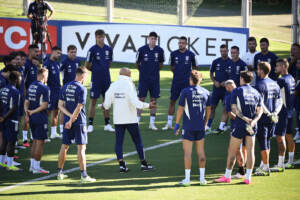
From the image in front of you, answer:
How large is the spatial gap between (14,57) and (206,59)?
12128 mm

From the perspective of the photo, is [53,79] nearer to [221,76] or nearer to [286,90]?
[221,76]

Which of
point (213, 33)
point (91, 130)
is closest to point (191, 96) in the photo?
point (91, 130)

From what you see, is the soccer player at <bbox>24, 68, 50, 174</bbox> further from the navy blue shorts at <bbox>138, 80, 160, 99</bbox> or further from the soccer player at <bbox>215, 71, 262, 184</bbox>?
the navy blue shorts at <bbox>138, 80, 160, 99</bbox>

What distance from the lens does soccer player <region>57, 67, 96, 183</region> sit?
9531 millimetres

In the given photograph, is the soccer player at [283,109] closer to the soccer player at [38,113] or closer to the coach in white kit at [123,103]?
the coach in white kit at [123,103]

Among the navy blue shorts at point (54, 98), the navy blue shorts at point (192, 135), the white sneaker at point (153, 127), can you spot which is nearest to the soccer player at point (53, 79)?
the navy blue shorts at point (54, 98)

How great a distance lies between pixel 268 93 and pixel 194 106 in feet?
5.31

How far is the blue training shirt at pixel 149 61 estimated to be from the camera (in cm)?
1414

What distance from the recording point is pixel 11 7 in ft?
84.7

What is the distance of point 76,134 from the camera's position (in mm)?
9633

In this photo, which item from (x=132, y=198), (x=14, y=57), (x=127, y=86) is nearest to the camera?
(x=132, y=198)

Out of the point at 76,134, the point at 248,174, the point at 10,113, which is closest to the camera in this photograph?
the point at 248,174

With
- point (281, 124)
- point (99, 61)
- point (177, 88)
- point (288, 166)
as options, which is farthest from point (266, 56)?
point (99, 61)

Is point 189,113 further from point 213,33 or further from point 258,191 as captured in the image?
point 213,33
